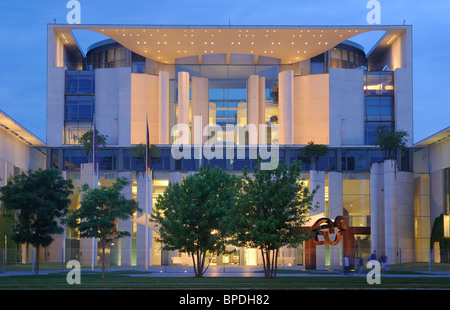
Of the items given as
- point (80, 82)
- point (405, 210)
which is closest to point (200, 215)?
point (405, 210)

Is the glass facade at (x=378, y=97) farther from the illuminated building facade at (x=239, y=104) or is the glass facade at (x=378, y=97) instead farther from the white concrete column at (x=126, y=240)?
the white concrete column at (x=126, y=240)

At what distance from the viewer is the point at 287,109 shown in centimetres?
8312

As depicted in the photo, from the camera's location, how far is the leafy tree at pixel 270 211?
4094cm

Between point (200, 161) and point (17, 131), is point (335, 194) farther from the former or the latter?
point (17, 131)

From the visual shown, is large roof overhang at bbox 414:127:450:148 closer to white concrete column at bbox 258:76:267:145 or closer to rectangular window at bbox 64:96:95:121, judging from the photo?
white concrete column at bbox 258:76:267:145

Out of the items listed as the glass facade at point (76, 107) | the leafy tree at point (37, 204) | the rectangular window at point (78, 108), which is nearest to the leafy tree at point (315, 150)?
the glass facade at point (76, 107)

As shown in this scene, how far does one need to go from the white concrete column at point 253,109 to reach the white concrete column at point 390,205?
18.6 metres

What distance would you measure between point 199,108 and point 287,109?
10836mm

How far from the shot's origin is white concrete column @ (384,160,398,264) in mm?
69812

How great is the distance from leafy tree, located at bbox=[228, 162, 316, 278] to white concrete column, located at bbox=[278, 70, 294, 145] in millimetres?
40980

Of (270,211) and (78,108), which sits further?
(78,108)

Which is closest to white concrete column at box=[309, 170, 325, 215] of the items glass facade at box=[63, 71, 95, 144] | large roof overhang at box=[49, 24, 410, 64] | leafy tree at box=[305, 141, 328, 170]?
leafy tree at box=[305, 141, 328, 170]

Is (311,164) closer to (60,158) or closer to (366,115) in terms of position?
(366,115)

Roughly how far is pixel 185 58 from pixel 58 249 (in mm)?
28727
